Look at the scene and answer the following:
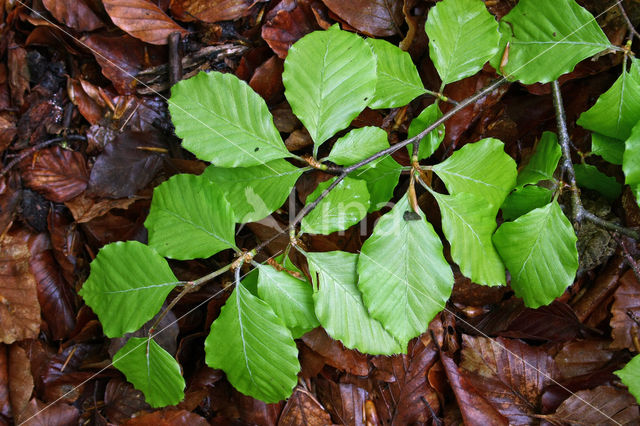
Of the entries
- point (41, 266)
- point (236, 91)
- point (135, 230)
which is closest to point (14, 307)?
point (41, 266)

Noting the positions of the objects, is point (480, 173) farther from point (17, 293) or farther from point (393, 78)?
point (17, 293)

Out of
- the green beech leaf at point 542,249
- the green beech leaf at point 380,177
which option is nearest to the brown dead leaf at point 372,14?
the green beech leaf at point 380,177

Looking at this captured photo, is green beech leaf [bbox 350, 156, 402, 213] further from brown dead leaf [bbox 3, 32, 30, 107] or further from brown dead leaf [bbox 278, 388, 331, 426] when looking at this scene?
brown dead leaf [bbox 3, 32, 30, 107]

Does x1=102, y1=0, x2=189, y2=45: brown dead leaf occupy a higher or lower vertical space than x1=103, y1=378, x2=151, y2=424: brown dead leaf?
higher

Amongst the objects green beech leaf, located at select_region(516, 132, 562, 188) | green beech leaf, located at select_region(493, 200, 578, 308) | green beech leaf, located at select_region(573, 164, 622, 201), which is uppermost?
green beech leaf, located at select_region(516, 132, 562, 188)

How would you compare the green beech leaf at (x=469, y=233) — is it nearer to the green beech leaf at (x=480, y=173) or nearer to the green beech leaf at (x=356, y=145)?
the green beech leaf at (x=480, y=173)

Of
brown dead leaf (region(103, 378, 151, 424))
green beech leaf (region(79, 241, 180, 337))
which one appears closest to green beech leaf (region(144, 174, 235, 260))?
green beech leaf (region(79, 241, 180, 337))

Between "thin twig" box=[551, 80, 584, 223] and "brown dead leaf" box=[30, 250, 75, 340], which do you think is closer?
"thin twig" box=[551, 80, 584, 223]

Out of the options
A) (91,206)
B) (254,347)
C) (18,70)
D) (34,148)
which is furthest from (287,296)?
(18,70)
